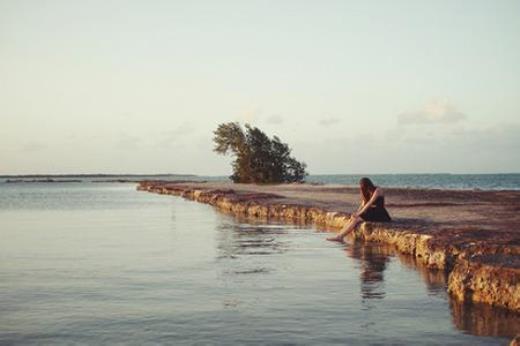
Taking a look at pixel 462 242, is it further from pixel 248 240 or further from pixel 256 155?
pixel 256 155

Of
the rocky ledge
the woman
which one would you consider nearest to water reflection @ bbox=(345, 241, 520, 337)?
the rocky ledge

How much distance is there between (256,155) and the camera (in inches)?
3863

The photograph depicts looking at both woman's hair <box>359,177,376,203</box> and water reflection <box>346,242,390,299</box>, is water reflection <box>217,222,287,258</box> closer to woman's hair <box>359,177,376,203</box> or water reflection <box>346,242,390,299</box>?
water reflection <box>346,242,390,299</box>

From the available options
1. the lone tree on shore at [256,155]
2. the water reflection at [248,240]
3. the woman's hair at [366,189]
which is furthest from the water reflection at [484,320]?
the lone tree on shore at [256,155]

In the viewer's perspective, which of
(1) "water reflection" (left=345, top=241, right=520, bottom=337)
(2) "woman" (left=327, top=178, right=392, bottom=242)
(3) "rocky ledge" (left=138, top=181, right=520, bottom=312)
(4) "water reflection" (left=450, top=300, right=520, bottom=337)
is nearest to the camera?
(4) "water reflection" (left=450, top=300, right=520, bottom=337)

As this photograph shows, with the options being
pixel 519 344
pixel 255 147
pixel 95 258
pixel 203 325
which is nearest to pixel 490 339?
pixel 519 344

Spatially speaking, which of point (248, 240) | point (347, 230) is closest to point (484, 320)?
point (347, 230)

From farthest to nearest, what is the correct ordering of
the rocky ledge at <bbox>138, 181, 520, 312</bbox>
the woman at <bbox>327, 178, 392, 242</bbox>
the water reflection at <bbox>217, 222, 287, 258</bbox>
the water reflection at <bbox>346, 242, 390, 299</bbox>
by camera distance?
the woman at <bbox>327, 178, 392, 242</bbox>
the water reflection at <bbox>217, 222, 287, 258</bbox>
the water reflection at <bbox>346, 242, 390, 299</bbox>
the rocky ledge at <bbox>138, 181, 520, 312</bbox>

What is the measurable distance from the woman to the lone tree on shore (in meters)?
74.1

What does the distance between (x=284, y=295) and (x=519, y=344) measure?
5.62 m

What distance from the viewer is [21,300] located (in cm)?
1219

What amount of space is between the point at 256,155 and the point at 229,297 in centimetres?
8586

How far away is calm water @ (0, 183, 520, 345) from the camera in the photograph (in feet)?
31.6

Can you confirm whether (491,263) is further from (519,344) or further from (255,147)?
(255,147)
